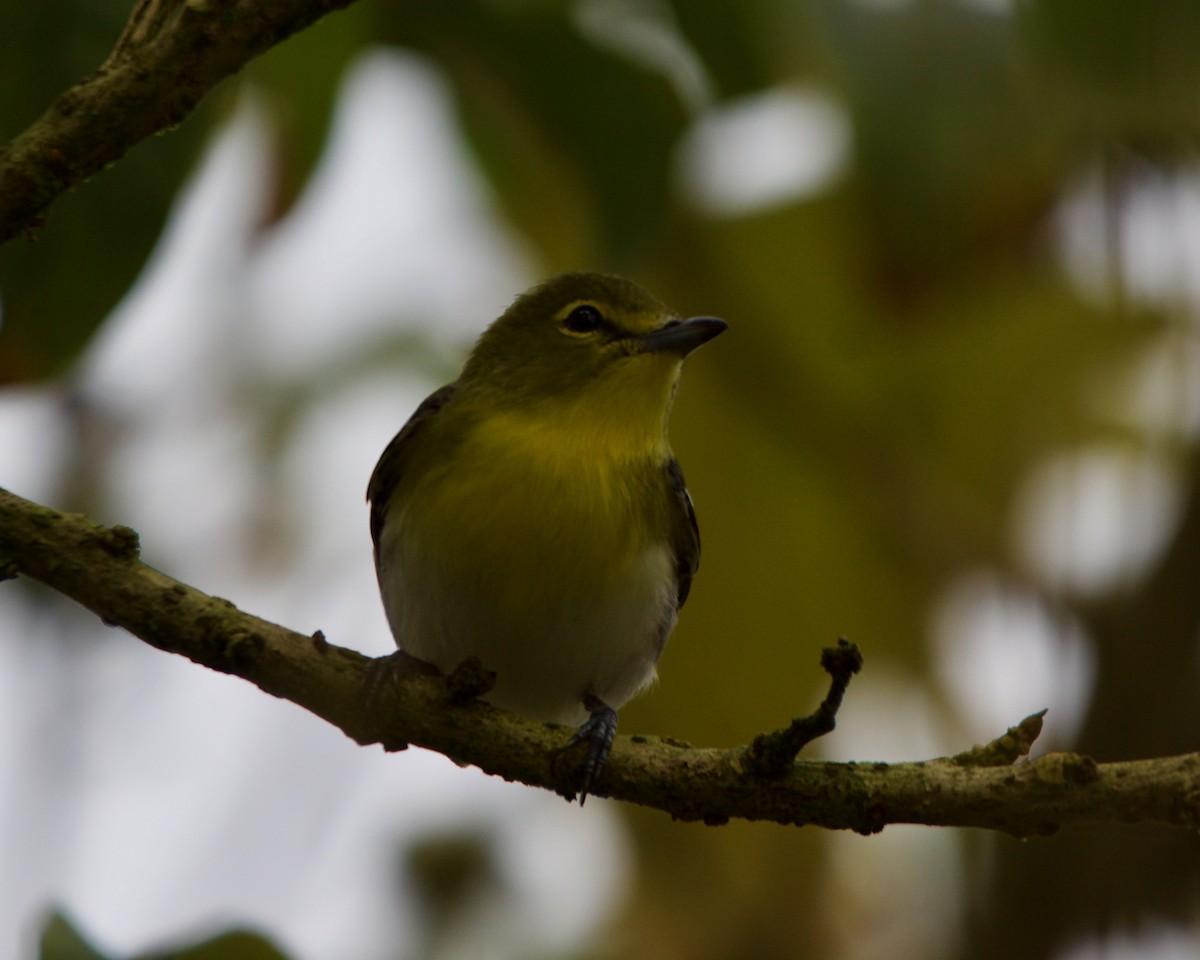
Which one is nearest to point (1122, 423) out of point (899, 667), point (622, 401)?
point (899, 667)

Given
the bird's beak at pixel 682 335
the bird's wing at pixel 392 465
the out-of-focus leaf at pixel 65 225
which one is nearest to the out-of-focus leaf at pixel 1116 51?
the bird's beak at pixel 682 335

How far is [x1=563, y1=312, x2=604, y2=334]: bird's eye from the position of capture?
17.2ft

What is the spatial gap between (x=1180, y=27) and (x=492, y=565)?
2251 mm

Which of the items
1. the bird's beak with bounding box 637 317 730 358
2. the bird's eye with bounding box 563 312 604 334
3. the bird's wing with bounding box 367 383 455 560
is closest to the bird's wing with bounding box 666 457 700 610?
the bird's beak with bounding box 637 317 730 358

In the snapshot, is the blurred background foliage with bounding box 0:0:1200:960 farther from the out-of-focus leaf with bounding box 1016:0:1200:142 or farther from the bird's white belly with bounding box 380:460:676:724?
the bird's white belly with bounding box 380:460:676:724

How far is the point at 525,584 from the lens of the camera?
4281 millimetres

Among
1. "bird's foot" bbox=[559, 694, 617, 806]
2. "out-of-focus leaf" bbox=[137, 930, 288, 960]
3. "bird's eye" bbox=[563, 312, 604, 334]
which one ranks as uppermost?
"bird's eye" bbox=[563, 312, 604, 334]

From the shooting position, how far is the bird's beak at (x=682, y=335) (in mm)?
4716

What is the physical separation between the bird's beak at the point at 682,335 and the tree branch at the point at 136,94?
7.57ft

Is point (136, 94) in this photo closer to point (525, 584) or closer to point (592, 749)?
point (592, 749)

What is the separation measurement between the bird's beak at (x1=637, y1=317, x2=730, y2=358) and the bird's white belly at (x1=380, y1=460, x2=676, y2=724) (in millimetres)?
643

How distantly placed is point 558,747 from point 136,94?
1537mm

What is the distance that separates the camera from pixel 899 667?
5.45 meters

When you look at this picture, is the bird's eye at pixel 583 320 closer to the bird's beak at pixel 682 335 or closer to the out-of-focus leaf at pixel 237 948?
the bird's beak at pixel 682 335
